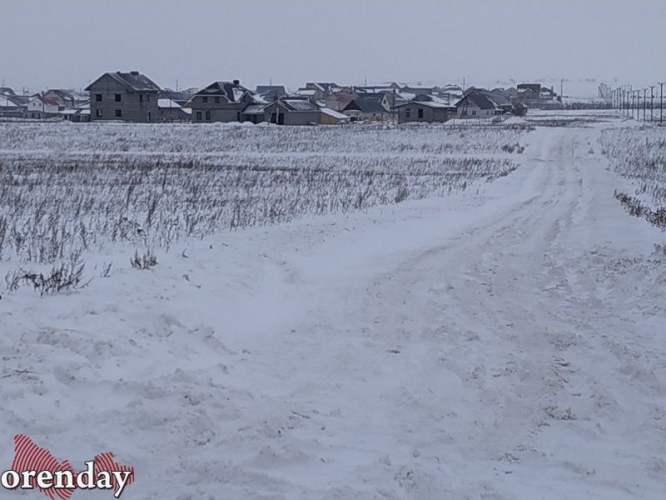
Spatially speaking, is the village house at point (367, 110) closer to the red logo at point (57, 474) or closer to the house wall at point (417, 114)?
the house wall at point (417, 114)

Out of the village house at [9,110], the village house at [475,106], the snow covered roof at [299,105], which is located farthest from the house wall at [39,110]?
the village house at [475,106]

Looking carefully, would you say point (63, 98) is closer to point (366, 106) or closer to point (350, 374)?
point (366, 106)

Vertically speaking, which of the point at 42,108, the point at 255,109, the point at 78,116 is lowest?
the point at 78,116

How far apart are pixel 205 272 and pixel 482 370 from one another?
3895 mm

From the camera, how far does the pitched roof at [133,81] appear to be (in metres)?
90.3

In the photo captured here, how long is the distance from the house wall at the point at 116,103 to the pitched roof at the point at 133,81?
0.34m

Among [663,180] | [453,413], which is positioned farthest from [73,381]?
[663,180]

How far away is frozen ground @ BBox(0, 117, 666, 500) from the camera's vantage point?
5.18 metres

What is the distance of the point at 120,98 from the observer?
91.0 m

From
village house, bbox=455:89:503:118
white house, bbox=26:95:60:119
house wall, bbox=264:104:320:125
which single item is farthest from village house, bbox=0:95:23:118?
village house, bbox=455:89:503:118

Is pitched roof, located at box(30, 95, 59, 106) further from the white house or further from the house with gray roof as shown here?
the house with gray roof

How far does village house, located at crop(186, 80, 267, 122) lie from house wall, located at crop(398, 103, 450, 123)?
51.3 feet

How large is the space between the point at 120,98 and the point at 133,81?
246cm

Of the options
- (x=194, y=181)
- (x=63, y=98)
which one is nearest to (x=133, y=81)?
(x=63, y=98)
